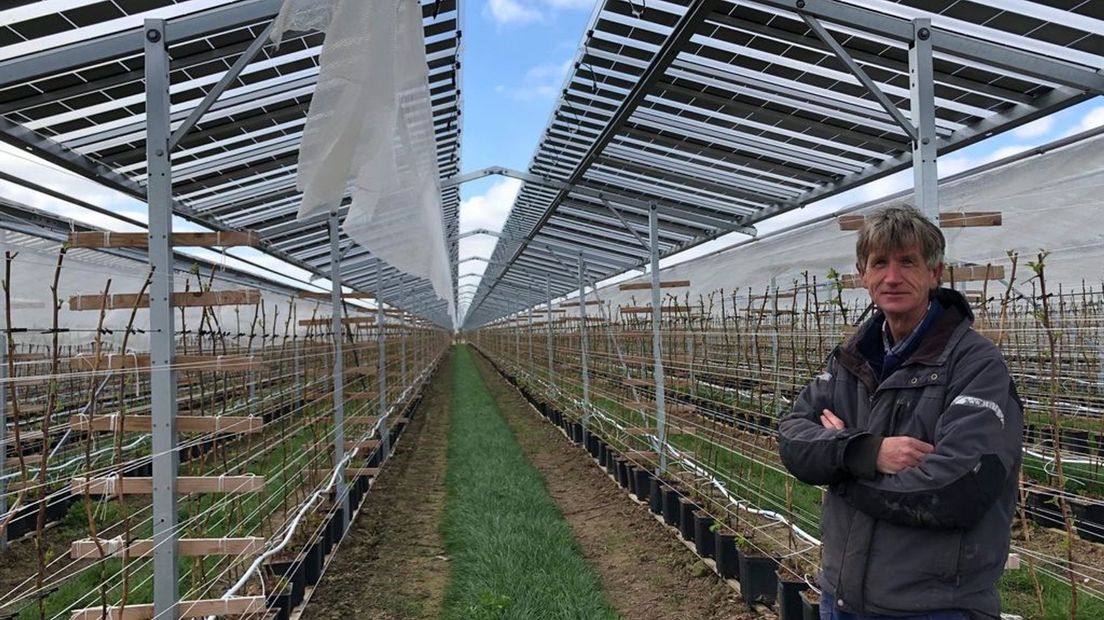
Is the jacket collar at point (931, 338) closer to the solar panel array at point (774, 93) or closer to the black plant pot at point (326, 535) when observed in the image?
the solar panel array at point (774, 93)

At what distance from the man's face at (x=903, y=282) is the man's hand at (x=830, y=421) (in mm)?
294

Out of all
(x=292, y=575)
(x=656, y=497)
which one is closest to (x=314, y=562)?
(x=292, y=575)

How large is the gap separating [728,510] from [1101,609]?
1948mm

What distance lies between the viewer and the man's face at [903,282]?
5.65ft

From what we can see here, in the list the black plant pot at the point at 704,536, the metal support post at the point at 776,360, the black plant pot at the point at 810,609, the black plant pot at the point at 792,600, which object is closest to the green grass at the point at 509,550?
the black plant pot at the point at 704,536

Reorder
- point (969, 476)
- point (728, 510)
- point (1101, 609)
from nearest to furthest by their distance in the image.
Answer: point (969, 476) → point (1101, 609) → point (728, 510)

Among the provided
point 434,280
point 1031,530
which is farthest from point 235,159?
point 1031,530

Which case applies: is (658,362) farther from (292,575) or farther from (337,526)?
(292,575)

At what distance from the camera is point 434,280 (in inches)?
146

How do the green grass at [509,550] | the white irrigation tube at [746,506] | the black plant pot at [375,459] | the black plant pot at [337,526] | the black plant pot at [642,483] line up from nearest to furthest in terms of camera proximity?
the white irrigation tube at [746,506] → the green grass at [509,550] → the black plant pot at [337,526] → the black plant pot at [642,483] → the black plant pot at [375,459]

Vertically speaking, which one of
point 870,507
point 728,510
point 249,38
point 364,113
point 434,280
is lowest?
point 728,510

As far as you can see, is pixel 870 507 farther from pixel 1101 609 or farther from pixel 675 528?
pixel 675 528

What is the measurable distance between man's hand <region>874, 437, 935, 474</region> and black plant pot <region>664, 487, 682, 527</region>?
13.2ft

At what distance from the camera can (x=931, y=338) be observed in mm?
1652
